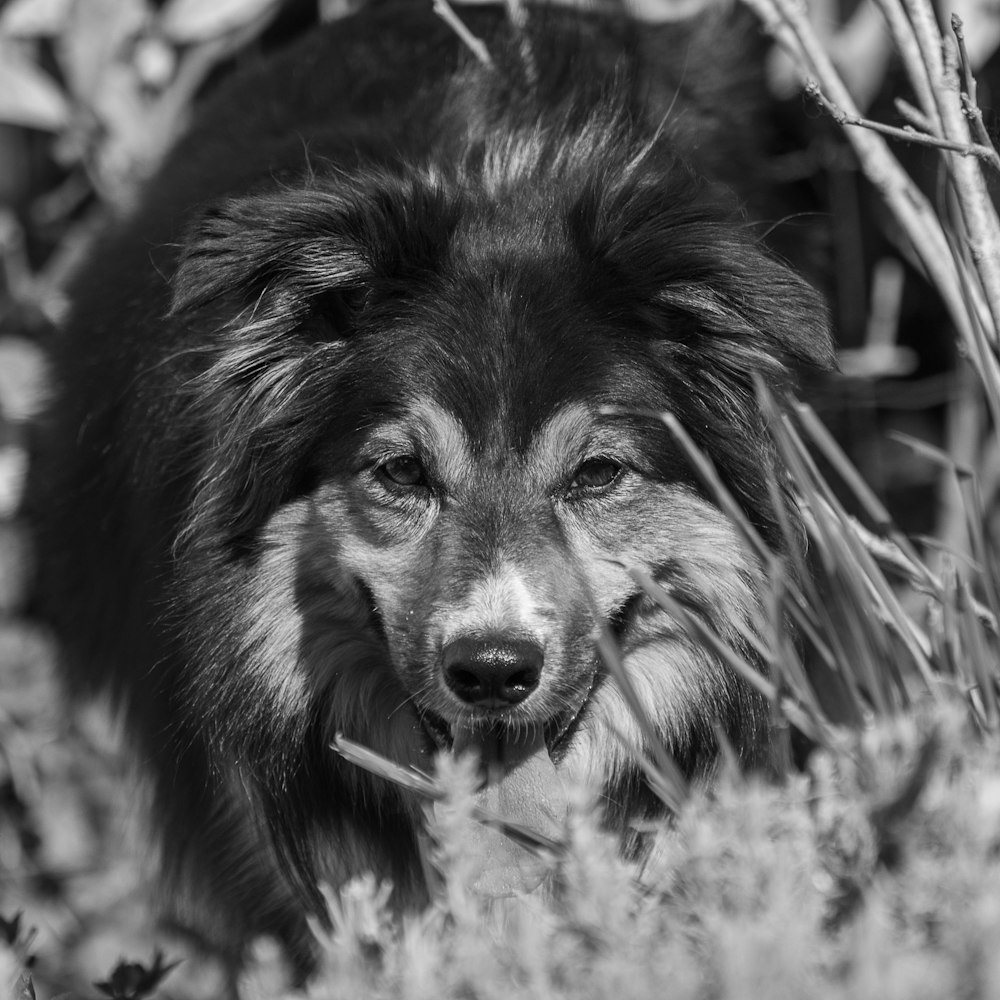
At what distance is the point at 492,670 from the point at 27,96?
310 centimetres

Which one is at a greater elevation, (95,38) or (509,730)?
(95,38)

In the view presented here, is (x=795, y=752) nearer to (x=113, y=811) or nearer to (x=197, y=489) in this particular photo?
(x=197, y=489)

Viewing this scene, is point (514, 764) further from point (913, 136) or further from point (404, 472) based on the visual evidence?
point (913, 136)

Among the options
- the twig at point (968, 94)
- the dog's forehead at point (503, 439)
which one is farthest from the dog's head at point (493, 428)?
the twig at point (968, 94)

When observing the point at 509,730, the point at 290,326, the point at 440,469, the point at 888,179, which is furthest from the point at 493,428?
the point at 888,179

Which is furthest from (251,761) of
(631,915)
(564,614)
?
(631,915)

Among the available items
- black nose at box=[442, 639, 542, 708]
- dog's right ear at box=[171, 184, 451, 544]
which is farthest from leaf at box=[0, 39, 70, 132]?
black nose at box=[442, 639, 542, 708]

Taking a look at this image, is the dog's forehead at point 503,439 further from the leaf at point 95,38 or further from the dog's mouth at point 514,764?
the leaf at point 95,38

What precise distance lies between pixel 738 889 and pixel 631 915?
221 millimetres

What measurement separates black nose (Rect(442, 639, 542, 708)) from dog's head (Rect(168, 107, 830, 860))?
0.01 metres

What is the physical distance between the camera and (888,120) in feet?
13.6

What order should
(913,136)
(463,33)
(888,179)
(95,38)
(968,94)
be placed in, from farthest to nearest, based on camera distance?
(95,38)
(463,33)
(888,179)
(968,94)
(913,136)

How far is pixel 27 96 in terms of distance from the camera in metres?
4.46

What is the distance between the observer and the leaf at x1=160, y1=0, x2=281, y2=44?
4.48m
